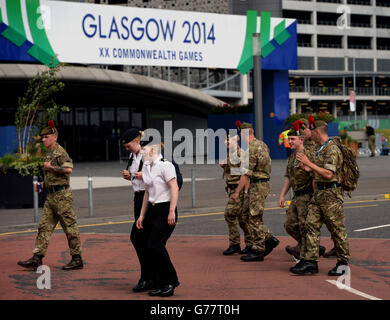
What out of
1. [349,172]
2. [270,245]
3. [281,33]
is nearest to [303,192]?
[349,172]

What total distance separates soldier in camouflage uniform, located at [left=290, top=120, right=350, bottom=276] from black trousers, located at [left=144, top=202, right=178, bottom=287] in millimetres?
1920

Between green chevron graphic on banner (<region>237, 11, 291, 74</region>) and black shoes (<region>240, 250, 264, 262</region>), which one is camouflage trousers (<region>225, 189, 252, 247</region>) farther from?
green chevron graphic on banner (<region>237, 11, 291, 74</region>)

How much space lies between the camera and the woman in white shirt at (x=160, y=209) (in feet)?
25.4

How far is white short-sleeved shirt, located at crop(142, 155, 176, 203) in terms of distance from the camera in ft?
25.5

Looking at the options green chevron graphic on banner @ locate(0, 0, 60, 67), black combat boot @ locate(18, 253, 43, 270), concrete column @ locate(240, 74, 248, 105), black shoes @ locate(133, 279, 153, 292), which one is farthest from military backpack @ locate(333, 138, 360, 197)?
concrete column @ locate(240, 74, 248, 105)

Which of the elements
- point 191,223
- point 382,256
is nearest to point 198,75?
point 191,223

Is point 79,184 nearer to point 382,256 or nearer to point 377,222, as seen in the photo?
point 377,222

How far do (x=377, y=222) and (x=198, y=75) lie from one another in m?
39.3

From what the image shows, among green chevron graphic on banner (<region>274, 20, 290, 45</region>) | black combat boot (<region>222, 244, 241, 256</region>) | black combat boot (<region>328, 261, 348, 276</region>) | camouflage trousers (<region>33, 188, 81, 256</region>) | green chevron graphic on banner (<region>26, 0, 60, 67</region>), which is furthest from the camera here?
green chevron graphic on banner (<region>274, 20, 290, 45</region>)

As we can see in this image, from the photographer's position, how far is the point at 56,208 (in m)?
9.77

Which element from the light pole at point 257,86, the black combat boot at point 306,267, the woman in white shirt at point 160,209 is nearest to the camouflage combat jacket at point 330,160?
the black combat boot at point 306,267

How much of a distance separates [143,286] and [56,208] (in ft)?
7.55

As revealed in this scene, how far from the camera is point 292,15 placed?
93625 millimetres

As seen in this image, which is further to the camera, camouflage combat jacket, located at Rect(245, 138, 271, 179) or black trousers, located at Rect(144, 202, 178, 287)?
camouflage combat jacket, located at Rect(245, 138, 271, 179)
